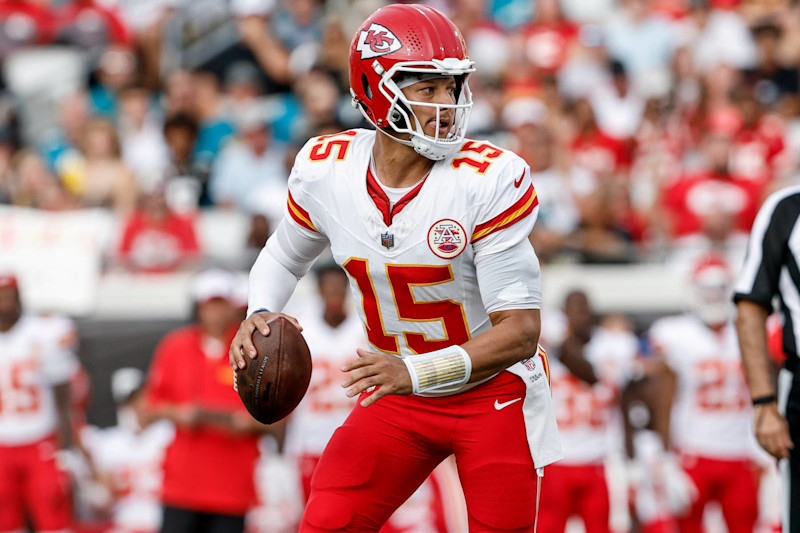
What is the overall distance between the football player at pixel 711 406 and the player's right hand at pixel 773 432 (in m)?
2.95

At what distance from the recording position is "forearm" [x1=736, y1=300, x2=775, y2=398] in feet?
14.7

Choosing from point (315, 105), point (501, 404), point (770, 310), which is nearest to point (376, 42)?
point (501, 404)

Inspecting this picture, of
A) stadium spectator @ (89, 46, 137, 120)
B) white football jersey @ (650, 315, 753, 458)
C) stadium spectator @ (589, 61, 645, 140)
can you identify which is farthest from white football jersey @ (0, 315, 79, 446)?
stadium spectator @ (589, 61, 645, 140)

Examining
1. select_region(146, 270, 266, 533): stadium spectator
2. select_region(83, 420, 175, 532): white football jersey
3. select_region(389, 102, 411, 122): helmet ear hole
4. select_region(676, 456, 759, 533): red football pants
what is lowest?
select_region(676, 456, 759, 533): red football pants

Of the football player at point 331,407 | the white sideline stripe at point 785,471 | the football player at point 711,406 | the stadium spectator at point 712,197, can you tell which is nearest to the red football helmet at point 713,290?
the football player at point 711,406

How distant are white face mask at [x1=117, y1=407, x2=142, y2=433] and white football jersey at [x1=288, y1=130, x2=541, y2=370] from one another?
3943 millimetres

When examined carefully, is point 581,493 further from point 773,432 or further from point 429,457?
point 429,457

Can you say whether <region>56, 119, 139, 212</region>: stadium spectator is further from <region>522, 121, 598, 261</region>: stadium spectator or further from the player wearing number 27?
the player wearing number 27

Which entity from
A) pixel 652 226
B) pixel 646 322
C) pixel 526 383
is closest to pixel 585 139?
pixel 652 226

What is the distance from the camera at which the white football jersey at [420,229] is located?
3633 mm

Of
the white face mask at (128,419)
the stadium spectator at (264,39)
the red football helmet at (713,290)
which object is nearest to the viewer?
the red football helmet at (713,290)

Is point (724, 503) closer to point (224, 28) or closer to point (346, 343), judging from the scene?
point (346, 343)

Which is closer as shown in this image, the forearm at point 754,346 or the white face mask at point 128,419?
the forearm at point 754,346

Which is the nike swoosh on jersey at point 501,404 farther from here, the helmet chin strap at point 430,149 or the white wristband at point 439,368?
the helmet chin strap at point 430,149
